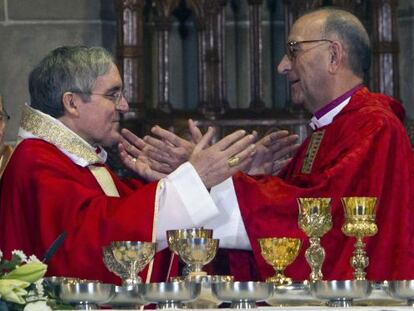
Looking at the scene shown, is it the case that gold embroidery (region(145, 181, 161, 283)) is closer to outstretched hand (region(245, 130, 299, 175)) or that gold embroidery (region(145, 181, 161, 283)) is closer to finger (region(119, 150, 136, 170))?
finger (region(119, 150, 136, 170))

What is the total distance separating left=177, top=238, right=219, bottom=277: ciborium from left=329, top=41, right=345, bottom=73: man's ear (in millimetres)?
1784

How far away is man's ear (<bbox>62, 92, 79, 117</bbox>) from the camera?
740 cm

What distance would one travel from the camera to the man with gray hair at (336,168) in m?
7.27

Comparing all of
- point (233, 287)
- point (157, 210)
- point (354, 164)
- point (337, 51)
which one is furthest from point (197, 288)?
point (337, 51)

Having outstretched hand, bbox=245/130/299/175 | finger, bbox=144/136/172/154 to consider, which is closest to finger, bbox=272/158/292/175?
outstretched hand, bbox=245/130/299/175

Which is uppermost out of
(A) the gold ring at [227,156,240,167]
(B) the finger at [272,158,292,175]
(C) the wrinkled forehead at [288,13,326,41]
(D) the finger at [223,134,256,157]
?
(C) the wrinkled forehead at [288,13,326,41]

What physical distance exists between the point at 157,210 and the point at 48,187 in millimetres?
495

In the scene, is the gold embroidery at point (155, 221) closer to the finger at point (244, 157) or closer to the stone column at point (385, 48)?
the finger at point (244, 157)

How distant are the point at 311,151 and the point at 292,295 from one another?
1.81 metres

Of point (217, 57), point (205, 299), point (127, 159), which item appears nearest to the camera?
point (205, 299)

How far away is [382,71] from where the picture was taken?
890cm

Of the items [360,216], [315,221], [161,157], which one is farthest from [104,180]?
[360,216]

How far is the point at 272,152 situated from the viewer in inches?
305

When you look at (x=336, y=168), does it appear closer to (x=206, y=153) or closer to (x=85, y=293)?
(x=206, y=153)
